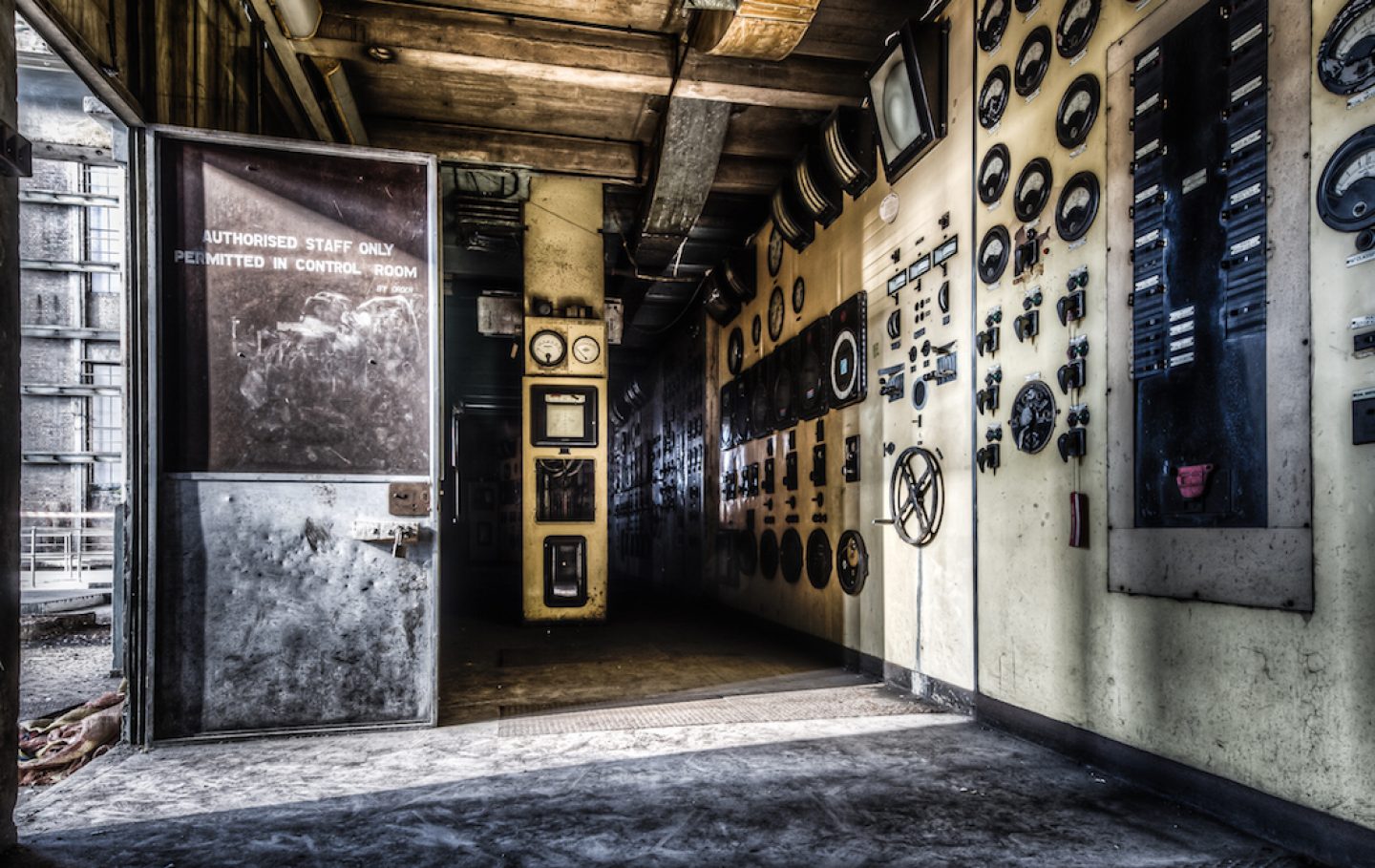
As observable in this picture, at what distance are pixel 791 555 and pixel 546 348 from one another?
10.6 feet

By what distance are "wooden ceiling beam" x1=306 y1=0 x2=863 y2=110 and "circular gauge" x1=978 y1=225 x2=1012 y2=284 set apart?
2.22m

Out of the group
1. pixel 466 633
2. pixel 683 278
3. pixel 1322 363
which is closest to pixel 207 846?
pixel 1322 363

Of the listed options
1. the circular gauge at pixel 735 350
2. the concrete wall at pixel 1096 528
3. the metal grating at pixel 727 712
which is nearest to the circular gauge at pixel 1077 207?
the concrete wall at pixel 1096 528

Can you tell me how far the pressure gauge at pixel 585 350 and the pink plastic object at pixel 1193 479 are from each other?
5.85 metres

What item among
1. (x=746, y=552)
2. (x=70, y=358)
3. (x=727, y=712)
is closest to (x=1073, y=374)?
(x=727, y=712)

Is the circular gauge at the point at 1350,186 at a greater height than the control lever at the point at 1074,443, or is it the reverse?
the circular gauge at the point at 1350,186

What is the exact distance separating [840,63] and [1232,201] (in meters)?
3.74

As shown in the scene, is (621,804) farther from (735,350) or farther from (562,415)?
(735,350)

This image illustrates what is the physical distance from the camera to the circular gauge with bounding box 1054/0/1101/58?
3.33 m

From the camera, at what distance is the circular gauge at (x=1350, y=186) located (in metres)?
2.17

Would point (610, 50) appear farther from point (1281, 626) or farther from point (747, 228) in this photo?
point (1281, 626)

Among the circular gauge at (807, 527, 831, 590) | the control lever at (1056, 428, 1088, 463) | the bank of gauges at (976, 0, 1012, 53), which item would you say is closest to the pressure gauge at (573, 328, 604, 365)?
the circular gauge at (807, 527, 831, 590)

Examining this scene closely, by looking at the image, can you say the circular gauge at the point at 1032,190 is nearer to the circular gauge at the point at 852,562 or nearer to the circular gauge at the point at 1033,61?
the circular gauge at the point at 1033,61

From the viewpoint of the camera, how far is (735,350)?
8.52 meters
